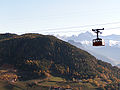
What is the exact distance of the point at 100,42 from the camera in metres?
78.2

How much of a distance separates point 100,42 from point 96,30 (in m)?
8.42

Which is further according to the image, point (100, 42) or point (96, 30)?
point (100, 42)

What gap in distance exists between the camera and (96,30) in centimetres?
7088
